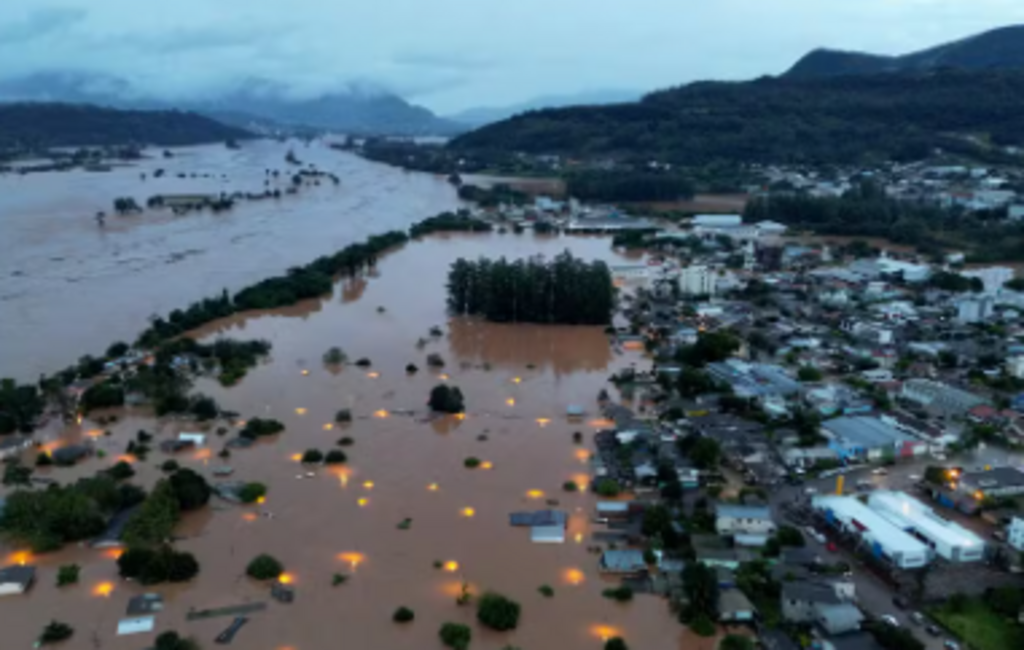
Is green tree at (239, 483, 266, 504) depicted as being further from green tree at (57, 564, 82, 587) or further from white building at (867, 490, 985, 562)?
white building at (867, 490, 985, 562)

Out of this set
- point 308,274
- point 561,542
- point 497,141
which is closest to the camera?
point 561,542

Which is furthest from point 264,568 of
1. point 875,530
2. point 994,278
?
point 994,278

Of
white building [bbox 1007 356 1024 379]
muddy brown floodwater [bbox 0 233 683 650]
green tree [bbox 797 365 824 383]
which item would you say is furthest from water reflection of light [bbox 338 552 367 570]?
white building [bbox 1007 356 1024 379]

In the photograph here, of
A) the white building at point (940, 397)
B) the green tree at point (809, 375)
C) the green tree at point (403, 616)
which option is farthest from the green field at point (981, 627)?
the green tree at point (809, 375)

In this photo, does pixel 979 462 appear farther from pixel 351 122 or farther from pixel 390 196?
pixel 351 122

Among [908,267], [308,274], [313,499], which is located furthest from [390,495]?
[908,267]

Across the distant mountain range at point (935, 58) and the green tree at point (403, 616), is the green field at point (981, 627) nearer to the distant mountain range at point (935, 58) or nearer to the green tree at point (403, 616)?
the green tree at point (403, 616)
